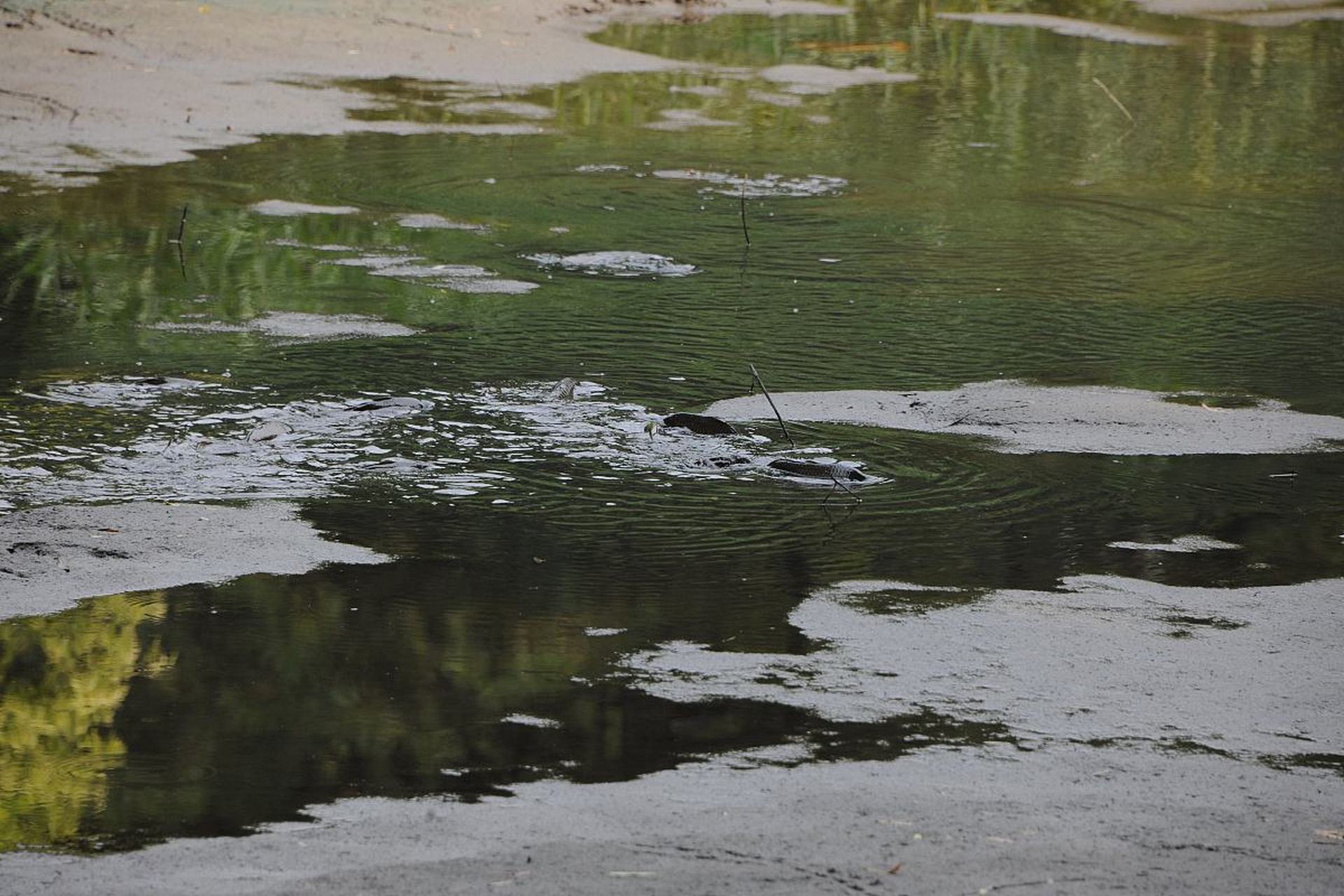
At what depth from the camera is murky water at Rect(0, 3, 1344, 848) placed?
3736mm

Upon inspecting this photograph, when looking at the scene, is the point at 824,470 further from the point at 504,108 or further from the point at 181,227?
the point at 504,108

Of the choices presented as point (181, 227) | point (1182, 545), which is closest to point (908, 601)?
point (1182, 545)

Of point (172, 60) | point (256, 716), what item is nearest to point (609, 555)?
point (256, 716)

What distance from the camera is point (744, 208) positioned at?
9328 mm

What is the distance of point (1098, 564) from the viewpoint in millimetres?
4754

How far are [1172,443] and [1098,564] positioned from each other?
123 cm

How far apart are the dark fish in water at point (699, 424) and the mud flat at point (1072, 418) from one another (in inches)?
7.0

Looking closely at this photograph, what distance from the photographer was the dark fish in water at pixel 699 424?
19.0 ft

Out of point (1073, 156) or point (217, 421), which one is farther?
point (1073, 156)

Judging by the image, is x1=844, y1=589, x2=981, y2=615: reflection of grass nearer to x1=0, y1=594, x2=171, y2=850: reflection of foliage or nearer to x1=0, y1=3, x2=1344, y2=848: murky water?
x1=0, y1=3, x2=1344, y2=848: murky water

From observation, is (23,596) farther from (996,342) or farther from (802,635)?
(996,342)

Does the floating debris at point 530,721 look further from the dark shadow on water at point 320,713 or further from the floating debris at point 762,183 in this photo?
the floating debris at point 762,183

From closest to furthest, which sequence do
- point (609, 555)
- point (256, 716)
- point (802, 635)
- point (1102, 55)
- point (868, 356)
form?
point (256, 716)
point (802, 635)
point (609, 555)
point (868, 356)
point (1102, 55)

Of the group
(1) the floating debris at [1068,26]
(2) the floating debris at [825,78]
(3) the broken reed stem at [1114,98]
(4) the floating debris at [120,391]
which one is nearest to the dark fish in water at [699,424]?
(4) the floating debris at [120,391]
